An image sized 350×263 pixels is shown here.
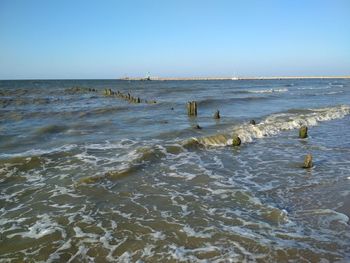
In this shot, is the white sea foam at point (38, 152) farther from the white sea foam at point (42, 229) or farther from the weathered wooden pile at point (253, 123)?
the weathered wooden pile at point (253, 123)

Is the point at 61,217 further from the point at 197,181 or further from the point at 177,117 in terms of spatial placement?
the point at 177,117

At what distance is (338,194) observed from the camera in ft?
30.3

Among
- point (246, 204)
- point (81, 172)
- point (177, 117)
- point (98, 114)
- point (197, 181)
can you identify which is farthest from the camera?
point (98, 114)

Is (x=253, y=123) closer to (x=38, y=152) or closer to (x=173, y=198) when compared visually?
(x=38, y=152)

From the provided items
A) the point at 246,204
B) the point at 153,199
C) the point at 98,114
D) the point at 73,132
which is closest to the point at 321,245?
the point at 246,204

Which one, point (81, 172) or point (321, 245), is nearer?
point (321, 245)

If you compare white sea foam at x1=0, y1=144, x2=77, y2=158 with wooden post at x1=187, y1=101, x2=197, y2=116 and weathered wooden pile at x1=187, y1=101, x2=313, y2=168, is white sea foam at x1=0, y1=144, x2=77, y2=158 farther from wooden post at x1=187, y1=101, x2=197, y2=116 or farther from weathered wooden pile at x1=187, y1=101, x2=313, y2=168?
wooden post at x1=187, y1=101, x2=197, y2=116

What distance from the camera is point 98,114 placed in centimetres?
2761

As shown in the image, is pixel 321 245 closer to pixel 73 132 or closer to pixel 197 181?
pixel 197 181

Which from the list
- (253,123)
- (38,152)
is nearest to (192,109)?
(253,123)

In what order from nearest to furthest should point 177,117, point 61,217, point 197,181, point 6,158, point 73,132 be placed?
1. point 61,217
2. point 197,181
3. point 6,158
4. point 73,132
5. point 177,117

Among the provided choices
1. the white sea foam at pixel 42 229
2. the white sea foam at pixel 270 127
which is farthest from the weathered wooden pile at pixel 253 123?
the white sea foam at pixel 42 229

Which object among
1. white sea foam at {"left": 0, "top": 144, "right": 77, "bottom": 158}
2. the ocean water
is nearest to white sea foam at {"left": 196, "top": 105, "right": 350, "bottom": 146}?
the ocean water

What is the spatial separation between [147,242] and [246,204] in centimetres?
291
